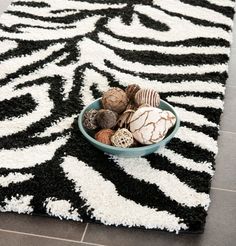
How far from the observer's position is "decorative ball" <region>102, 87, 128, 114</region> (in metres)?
1.36

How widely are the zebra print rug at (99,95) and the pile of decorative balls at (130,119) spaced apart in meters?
0.08

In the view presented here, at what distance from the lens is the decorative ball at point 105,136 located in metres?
1.29

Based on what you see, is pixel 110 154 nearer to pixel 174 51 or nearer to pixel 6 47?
pixel 174 51

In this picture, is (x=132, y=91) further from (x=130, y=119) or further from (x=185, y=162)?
(x=185, y=162)

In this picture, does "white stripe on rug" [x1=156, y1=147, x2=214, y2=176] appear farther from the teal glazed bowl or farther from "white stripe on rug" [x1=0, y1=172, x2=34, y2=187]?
"white stripe on rug" [x1=0, y1=172, x2=34, y2=187]

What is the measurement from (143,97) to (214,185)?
33 cm

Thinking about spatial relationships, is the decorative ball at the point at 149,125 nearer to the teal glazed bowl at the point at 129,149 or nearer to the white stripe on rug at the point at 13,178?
the teal glazed bowl at the point at 129,149

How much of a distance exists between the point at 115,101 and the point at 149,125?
0.15 metres

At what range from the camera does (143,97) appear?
1.36m

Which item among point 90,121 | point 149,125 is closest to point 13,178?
point 90,121

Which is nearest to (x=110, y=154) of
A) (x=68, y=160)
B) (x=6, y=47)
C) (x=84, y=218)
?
(x=68, y=160)

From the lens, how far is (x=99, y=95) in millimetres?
1589

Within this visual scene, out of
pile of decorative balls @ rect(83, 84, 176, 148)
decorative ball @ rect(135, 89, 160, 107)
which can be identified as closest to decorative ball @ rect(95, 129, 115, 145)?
pile of decorative balls @ rect(83, 84, 176, 148)

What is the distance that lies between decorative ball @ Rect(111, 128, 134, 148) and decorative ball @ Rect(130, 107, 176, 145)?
0.02 m
